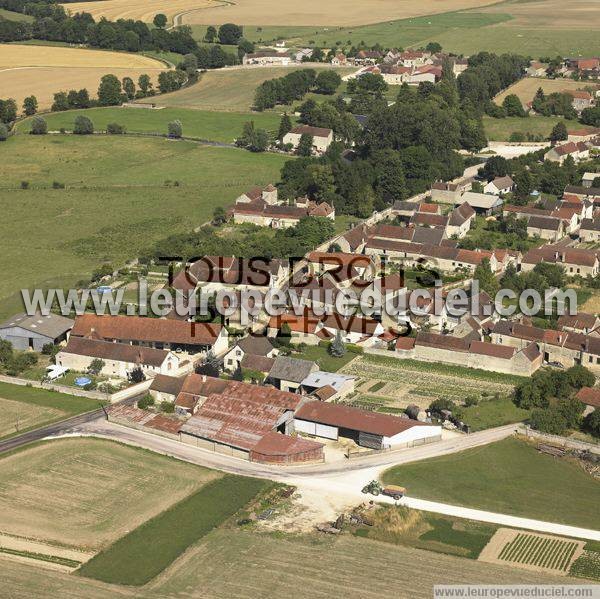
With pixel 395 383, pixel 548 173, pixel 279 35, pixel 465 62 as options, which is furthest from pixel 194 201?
pixel 279 35

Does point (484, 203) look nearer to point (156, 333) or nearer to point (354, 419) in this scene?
point (156, 333)

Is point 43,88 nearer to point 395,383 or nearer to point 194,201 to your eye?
point 194,201

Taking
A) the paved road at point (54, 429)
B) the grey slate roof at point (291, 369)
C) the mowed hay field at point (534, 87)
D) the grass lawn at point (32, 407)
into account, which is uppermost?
the mowed hay field at point (534, 87)

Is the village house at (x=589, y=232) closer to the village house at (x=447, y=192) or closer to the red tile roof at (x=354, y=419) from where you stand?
the village house at (x=447, y=192)

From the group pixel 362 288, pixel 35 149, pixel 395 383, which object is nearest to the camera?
pixel 395 383

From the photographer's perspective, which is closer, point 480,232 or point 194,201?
point 480,232

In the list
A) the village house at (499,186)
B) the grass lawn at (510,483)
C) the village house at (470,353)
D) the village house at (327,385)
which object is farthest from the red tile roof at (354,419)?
the village house at (499,186)
